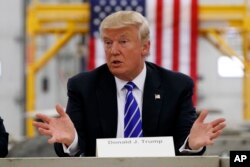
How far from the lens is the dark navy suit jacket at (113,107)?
316 cm

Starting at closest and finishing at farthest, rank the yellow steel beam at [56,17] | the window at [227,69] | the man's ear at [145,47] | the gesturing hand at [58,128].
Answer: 1. the gesturing hand at [58,128]
2. the man's ear at [145,47]
3. the yellow steel beam at [56,17]
4. the window at [227,69]

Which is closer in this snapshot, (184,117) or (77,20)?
(184,117)

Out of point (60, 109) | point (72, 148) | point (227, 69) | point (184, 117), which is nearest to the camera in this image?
point (60, 109)

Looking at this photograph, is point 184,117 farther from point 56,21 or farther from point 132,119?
point 56,21

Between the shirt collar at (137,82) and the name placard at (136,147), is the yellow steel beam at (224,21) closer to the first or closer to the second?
the shirt collar at (137,82)

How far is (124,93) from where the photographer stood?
323cm

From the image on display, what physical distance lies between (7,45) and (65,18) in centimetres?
321

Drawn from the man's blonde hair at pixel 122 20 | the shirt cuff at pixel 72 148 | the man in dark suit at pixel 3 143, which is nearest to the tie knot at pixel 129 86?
the man's blonde hair at pixel 122 20

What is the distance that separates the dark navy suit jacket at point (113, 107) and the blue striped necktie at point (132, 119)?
26 mm

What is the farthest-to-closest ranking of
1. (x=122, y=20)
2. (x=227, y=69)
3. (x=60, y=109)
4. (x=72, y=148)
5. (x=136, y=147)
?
(x=227, y=69) → (x=122, y=20) → (x=72, y=148) → (x=60, y=109) → (x=136, y=147)

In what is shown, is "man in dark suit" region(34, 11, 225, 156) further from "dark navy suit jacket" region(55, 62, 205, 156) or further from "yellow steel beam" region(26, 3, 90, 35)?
"yellow steel beam" region(26, 3, 90, 35)

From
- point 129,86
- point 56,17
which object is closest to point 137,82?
point 129,86

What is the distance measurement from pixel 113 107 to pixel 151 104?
0.57ft

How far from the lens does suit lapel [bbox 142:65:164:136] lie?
3.16 metres
